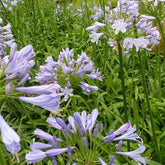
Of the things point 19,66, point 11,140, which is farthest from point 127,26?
point 11,140

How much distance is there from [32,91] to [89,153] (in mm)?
658

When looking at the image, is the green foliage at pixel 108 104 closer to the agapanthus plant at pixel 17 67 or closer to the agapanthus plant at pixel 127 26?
the agapanthus plant at pixel 127 26

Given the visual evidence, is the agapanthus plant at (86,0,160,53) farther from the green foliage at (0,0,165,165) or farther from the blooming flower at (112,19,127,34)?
the green foliage at (0,0,165,165)

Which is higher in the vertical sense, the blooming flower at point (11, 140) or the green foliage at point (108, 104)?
the blooming flower at point (11, 140)

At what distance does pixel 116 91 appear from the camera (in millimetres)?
4371

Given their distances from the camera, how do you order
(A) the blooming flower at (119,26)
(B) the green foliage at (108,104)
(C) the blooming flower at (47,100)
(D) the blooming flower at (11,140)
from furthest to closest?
(B) the green foliage at (108,104)
(A) the blooming flower at (119,26)
(C) the blooming flower at (47,100)
(D) the blooming flower at (11,140)

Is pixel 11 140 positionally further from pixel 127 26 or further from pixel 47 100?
pixel 127 26

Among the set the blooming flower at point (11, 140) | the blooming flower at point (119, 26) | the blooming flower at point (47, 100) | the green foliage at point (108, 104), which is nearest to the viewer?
the blooming flower at point (11, 140)

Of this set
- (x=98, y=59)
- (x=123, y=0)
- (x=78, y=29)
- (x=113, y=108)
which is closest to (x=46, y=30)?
(x=78, y=29)

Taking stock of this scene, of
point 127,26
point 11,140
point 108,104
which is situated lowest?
point 108,104

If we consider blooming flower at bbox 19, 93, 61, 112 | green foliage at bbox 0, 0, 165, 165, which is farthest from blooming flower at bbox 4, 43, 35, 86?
green foliage at bbox 0, 0, 165, 165

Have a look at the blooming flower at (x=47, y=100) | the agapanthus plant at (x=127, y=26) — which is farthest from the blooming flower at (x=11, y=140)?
the agapanthus plant at (x=127, y=26)

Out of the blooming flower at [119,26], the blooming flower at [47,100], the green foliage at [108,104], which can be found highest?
the blooming flower at [119,26]

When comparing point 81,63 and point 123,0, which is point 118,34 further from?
point 81,63
